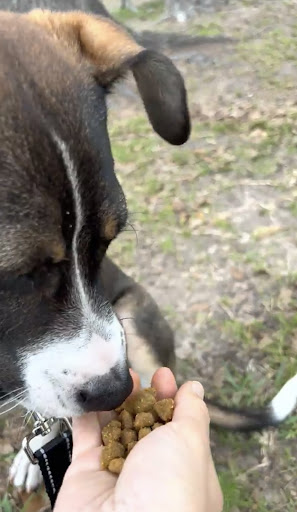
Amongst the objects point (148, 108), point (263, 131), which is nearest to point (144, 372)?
point (148, 108)

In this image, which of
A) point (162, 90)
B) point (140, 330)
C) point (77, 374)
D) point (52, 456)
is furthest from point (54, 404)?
point (162, 90)

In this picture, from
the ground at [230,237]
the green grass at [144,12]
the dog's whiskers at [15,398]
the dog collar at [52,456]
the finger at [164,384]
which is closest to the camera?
the dog's whiskers at [15,398]

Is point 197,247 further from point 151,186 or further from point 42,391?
point 42,391

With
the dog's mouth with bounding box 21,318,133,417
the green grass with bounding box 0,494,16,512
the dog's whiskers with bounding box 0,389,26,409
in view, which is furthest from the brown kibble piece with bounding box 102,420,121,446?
the green grass with bounding box 0,494,16,512

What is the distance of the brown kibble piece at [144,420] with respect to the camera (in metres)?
2.40

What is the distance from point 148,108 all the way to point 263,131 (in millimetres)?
3342

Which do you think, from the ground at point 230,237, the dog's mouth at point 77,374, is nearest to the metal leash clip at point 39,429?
the dog's mouth at point 77,374

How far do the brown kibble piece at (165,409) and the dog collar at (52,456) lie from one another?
585mm

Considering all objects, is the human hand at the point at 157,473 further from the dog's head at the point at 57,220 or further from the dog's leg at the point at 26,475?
the dog's leg at the point at 26,475

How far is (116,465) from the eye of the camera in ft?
7.37

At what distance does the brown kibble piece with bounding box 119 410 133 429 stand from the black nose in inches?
4.5

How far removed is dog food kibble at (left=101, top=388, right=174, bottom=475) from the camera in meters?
2.32

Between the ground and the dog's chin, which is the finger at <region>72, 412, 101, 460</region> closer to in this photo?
the dog's chin

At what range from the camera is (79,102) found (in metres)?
2.33
